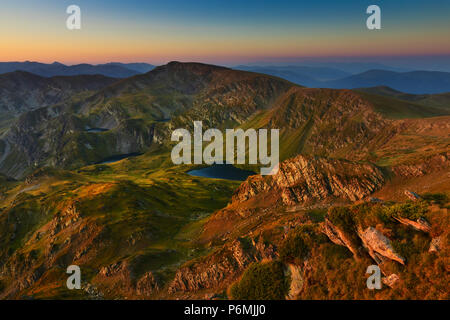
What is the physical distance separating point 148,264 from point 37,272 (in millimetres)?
68750

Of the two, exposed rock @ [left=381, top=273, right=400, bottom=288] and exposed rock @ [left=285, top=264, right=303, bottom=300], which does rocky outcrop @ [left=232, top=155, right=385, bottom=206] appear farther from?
exposed rock @ [left=381, top=273, right=400, bottom=288]

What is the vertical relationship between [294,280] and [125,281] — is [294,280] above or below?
above

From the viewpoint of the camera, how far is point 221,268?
67.7 meters

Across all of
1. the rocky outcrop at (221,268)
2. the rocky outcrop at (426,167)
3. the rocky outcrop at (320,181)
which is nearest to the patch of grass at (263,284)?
the rocky outcrop at (221,268)

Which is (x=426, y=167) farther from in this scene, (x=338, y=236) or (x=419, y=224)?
(x=419, y=224)

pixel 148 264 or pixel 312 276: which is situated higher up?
pixel 312 276

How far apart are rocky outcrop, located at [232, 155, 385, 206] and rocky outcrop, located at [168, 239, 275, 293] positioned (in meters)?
45.0

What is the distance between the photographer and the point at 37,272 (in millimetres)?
117375

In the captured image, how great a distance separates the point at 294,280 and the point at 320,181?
71.5 m

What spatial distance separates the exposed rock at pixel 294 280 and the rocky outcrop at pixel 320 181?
6315cm

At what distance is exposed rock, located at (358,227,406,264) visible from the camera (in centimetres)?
3671

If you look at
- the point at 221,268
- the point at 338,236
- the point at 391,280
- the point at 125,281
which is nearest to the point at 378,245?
the point at 391,280
